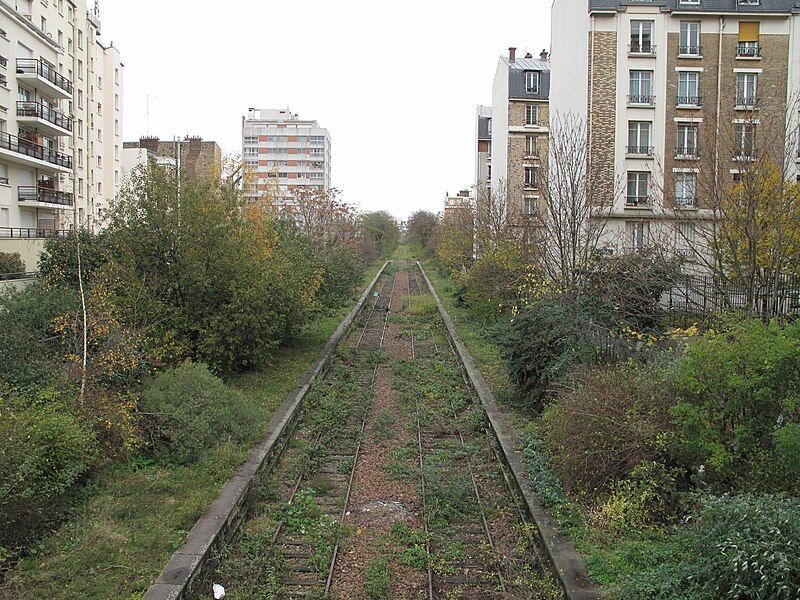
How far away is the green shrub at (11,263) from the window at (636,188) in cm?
2629

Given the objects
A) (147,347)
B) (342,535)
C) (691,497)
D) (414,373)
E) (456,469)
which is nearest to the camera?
(691,497)

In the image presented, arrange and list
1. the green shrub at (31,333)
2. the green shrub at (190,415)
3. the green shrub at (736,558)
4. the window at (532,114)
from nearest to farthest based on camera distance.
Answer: the green shrub at (736,558)
the green shrub at (31,333)
the green shrub at (190,415)
the window at (532,114)

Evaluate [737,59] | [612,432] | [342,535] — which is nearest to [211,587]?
[342,535]

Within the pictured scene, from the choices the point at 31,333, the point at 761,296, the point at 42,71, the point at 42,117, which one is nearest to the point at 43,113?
the point at 42,117

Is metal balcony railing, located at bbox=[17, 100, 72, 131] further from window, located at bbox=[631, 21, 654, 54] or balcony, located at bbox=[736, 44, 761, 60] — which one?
balcony, located at bbox=[736, 44, 761, 60]

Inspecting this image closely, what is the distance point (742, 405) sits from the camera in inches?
324

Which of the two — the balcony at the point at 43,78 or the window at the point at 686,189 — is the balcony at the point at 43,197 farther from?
the window at the point at 686,189

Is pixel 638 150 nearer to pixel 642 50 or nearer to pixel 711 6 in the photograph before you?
pixel 642 50

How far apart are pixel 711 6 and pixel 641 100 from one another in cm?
557

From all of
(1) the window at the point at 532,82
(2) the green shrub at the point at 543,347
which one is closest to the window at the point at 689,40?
(1) the window at the point at 532,82

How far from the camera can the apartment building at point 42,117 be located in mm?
34750

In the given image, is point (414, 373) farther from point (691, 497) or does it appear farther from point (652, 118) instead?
point (652, 118)

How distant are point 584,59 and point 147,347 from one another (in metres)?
27.9

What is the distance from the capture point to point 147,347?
1536cm
